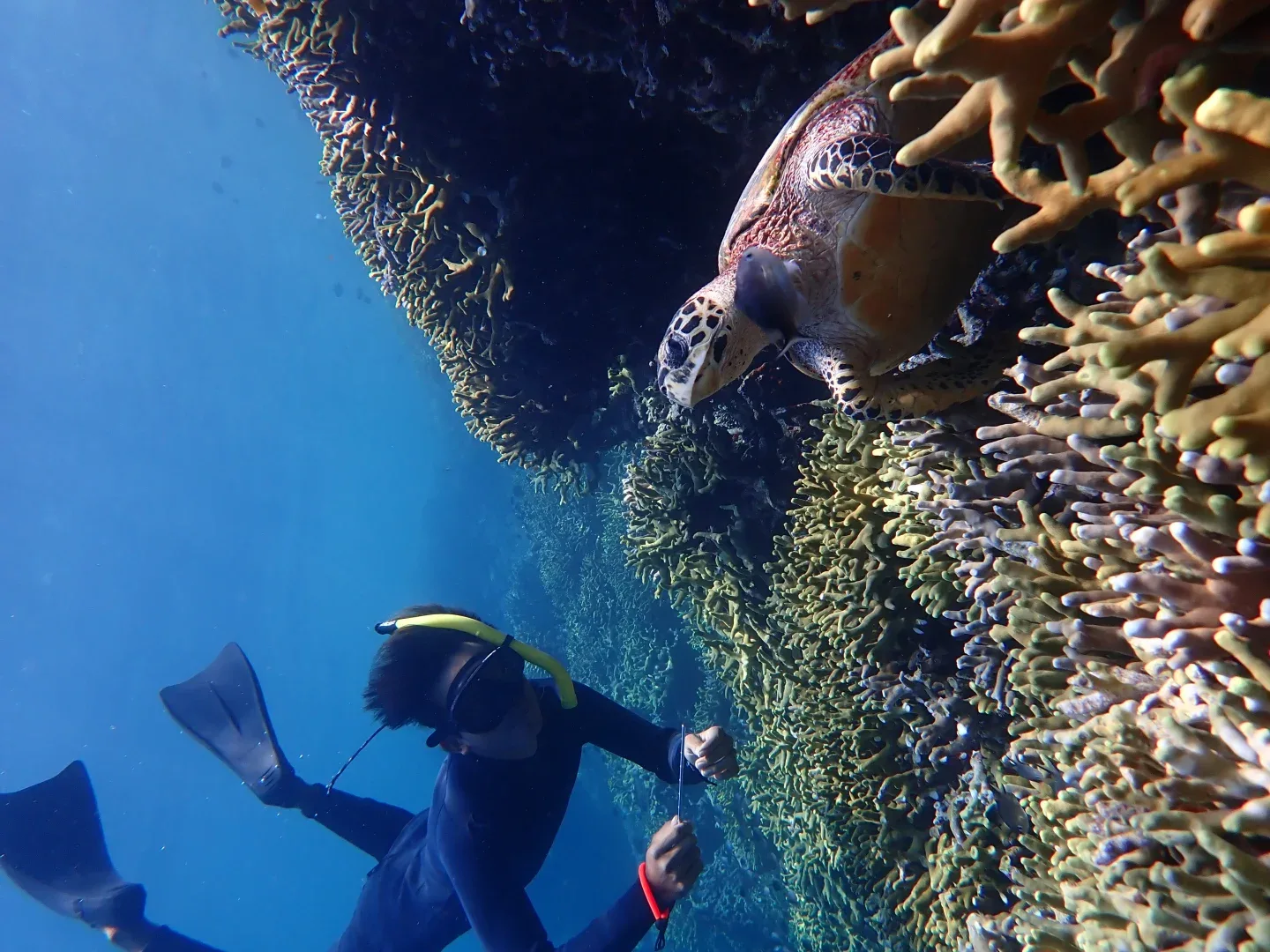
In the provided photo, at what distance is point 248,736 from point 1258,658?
10.7 m

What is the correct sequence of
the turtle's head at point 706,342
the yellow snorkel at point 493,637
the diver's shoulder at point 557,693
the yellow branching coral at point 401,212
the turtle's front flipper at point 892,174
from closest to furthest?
the turtle's front flipper at point 892,174 < the turtle's head at point 706,342 < the yellow branching coral at point 401,212 < the yellow snorkel at point 493,637 < the diver's shoulder at point 557,693

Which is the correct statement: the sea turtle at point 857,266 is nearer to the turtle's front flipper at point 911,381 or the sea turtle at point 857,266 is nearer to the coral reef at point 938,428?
the turtle's front flipper at point 911,381

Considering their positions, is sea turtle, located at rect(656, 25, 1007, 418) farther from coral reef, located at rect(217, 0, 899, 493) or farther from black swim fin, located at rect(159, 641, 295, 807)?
black swim fin, located at rect(159, 641, 295, 807)

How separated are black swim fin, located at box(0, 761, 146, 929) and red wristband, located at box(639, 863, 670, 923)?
325 inches

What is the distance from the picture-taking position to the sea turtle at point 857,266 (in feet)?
7.18

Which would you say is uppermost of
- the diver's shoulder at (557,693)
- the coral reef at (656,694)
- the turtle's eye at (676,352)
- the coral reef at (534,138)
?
the coral reef at (534,138)

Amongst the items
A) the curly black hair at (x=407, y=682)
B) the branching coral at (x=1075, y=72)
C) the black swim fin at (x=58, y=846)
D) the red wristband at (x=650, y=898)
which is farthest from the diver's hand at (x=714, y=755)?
the black swim fin at (x=58, y=846)

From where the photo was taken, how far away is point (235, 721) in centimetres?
902

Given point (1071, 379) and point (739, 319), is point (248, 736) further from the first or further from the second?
point (1071, 379)

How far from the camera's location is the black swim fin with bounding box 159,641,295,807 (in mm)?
8109

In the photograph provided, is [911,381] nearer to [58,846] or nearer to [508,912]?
[508,912]

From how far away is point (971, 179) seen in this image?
188 cm

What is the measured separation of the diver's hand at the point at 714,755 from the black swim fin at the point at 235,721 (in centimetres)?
671

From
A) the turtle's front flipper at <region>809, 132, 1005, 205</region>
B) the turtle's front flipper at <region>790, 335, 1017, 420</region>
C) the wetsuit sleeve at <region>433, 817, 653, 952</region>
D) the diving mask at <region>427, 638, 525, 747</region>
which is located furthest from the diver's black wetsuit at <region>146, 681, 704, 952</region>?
the turtle's front flipper at <region>809, 132, 1005, 205</region>
